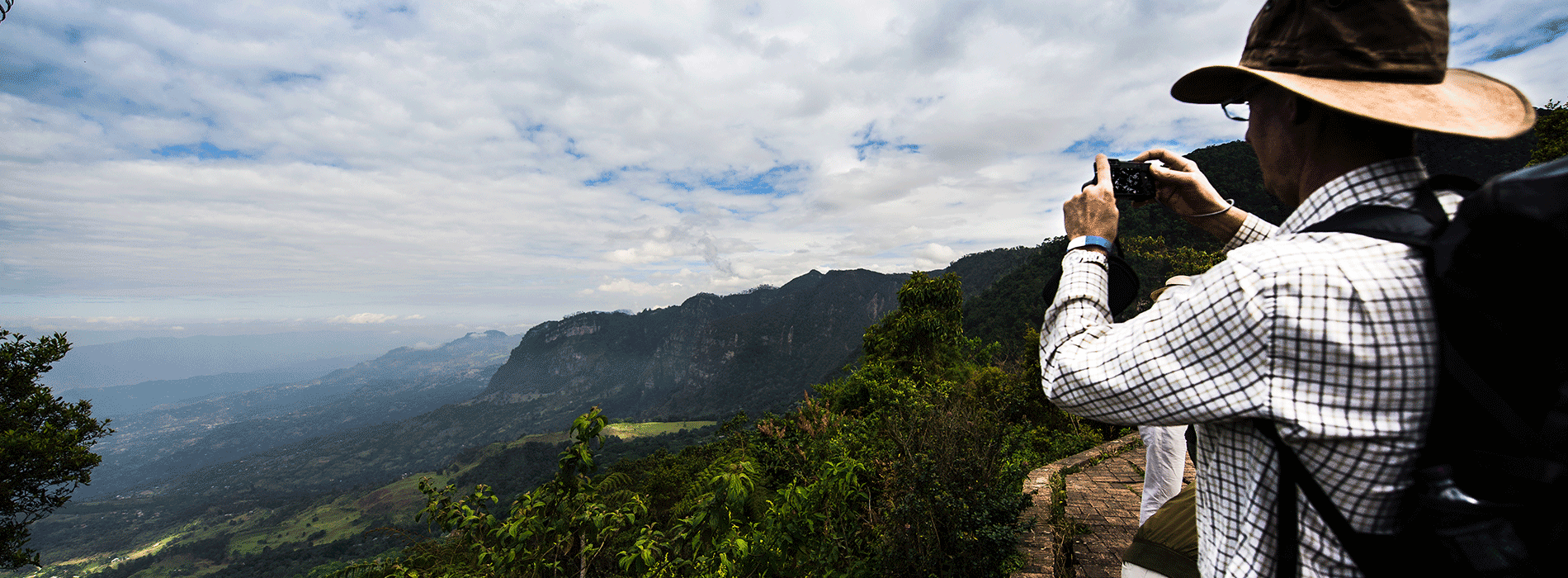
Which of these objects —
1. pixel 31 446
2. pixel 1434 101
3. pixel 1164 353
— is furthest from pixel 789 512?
pixel 31 446

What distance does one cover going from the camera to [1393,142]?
0.93 meters

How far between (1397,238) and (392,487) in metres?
102

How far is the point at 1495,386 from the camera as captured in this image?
2.36 feet

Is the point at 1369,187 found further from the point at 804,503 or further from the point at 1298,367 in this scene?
the point at 804,503

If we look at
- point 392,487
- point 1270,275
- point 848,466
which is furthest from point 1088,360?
point 392,487

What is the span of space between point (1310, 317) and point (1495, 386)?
203mm

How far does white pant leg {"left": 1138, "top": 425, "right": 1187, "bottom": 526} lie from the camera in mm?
3029

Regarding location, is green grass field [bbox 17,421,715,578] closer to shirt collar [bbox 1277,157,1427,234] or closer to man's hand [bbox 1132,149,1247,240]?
man's hand [bbox 1132,149,1247,240]

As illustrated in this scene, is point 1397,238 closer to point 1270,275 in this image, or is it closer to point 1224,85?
point 1270,275

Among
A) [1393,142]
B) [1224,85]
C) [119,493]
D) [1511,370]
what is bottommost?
[119,493]

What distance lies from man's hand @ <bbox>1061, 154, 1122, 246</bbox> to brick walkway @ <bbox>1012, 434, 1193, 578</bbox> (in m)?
3.03

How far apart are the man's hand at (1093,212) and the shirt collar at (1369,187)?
0.34 m

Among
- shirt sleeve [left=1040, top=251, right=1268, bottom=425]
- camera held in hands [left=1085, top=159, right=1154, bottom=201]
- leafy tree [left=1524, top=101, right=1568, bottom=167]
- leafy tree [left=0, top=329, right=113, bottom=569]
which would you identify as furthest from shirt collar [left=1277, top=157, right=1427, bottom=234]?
leafy tree [left=0, top=329, right=113, bottom=569]

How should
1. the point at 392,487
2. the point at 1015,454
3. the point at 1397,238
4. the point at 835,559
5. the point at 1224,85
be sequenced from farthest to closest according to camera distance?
the point at 392,487 → the point at 1015,454 → the point at 835,559 → the point at 1224,85 → the point at 1397,238
